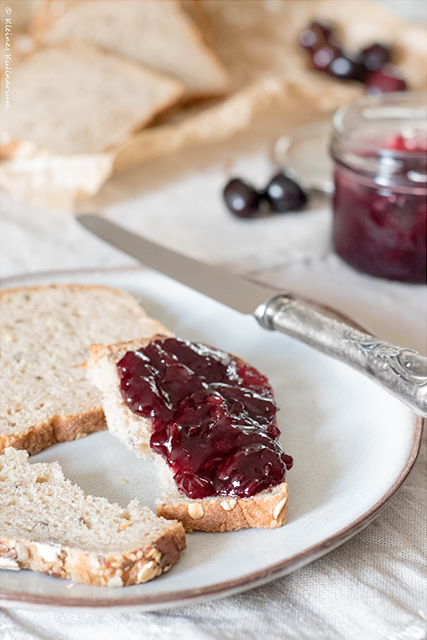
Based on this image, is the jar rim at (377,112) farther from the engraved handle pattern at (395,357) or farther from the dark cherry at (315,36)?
the dark cherry at (315,36)

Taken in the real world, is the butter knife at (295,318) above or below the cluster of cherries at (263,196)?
above

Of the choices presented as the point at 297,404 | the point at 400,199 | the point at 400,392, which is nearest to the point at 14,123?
the point at 400,199

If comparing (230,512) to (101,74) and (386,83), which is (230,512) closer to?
(101,74)

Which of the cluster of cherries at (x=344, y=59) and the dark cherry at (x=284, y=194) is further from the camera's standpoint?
the cluster of cherries at (x=344, y=59)

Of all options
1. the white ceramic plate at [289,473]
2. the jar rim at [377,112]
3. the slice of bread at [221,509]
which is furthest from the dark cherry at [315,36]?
the slice of bread at [221,509]

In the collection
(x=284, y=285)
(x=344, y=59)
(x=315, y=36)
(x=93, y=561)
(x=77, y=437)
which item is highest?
(x=315, y=36)

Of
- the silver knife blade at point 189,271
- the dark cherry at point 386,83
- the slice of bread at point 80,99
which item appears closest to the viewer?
the silver knife blade at point 189,271

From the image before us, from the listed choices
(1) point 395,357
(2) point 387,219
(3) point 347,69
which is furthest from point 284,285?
(3) point 347,69
